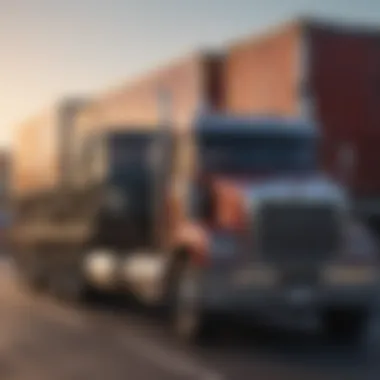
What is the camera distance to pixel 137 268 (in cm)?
1359

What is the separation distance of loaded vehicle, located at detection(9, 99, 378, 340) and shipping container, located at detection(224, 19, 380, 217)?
2.02 metres

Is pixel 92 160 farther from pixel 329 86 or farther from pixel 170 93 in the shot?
pixel 329 86

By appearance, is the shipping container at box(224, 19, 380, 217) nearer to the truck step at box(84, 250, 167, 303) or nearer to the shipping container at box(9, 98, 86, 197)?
the truck step at box(84, 250, 167, 303)

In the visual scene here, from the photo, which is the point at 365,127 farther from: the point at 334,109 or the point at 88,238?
the point at 88,238

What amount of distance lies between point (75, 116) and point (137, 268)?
798 centimetres

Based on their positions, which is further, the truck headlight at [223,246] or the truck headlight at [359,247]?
the truck headlight at [359,247]

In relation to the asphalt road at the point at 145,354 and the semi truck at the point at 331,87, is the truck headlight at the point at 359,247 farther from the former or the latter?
the semi truck at the point at 331,87

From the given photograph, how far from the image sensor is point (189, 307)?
38.1 feet

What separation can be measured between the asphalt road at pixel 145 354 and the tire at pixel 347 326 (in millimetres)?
329

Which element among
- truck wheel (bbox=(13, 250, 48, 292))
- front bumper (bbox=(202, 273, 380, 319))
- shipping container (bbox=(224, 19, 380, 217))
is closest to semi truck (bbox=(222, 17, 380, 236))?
shipping container (bbox=(224, 19, 380, 217))

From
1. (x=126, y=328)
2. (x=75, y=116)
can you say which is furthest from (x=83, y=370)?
(x=75, y=116)

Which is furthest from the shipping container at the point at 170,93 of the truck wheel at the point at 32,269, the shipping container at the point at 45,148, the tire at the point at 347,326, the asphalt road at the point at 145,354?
the tire at the point at 347,326

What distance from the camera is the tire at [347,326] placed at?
12.3 meters

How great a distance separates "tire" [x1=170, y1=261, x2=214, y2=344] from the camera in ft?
37.3
